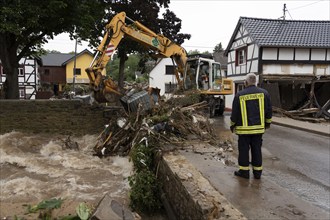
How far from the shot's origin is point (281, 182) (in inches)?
242

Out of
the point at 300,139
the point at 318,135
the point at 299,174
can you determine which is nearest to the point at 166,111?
the point at 299,174

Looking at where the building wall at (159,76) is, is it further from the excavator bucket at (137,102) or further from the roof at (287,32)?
the excavator bucket at (137,102)

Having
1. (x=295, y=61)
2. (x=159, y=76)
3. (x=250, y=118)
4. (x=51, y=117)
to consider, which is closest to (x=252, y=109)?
(x=250, y=118)

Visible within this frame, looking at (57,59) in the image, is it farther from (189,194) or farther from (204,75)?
(189,194)

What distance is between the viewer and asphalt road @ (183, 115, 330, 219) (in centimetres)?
433

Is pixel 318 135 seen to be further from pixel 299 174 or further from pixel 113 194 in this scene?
pixel 113 194

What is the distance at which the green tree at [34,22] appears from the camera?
37.5ft

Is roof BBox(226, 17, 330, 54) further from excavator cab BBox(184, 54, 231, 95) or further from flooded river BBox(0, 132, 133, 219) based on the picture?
flooded river BBox(0, 132, 133, 219)

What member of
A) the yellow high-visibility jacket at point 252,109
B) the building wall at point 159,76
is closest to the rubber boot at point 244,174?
the yellow high-visibility jacket at point 252,109

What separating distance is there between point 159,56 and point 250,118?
335 inches

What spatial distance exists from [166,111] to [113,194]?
3.29m

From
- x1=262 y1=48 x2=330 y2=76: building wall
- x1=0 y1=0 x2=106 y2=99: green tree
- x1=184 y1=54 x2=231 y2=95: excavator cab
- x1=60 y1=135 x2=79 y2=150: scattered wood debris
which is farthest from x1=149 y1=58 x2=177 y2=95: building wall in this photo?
x1=60 y1=135 x2=79 y2=150: scattered wood debris

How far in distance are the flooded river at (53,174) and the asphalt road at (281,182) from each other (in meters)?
2.00

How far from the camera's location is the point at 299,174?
688 cm
